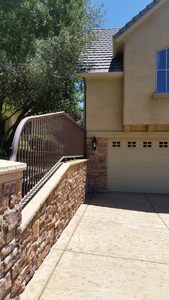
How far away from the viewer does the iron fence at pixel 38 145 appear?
381 cm

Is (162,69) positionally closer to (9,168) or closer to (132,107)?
(132,107)

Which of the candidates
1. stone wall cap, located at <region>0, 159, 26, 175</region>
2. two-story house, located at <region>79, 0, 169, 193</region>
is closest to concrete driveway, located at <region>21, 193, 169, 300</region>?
stone wall cap, located at <region>0, 159, 26, 175</region>

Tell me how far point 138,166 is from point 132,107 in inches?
99.4

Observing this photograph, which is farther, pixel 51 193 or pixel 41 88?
pixel 41 88

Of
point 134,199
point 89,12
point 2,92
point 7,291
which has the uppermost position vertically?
point 89,12

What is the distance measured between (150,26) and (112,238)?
8.58 metres

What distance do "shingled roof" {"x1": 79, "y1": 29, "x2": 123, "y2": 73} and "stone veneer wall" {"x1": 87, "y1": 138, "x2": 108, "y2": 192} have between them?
295cm

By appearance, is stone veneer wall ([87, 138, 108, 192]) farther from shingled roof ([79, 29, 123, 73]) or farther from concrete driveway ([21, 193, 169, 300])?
concrete driveway ([21, 193, 169, 300])

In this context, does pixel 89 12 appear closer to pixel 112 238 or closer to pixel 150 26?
pixel 150 26

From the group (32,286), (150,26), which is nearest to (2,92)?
(150,26)

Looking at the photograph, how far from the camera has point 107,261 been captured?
4.45 m

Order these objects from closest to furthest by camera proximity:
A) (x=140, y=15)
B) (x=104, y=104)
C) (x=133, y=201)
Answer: (x=133, y=201) → (x=140, y=15) → (x=104, y=104)

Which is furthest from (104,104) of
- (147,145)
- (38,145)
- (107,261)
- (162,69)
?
(107,261)

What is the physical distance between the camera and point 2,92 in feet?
35.0
